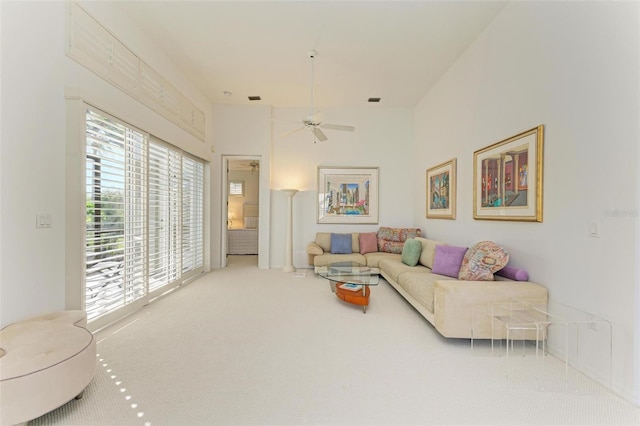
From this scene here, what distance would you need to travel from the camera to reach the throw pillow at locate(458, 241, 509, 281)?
253 centimetres

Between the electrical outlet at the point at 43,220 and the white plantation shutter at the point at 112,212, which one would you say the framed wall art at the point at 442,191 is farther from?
the electrical outlet at the point at 43,220

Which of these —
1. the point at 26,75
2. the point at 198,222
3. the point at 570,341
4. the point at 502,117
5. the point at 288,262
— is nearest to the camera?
the point at 26,75

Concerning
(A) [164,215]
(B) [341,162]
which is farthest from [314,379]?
(B) [341,162]

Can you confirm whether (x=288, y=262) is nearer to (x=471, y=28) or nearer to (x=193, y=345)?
(x=193, y=345)

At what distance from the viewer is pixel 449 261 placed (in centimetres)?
318

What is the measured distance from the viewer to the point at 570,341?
205 centimetres

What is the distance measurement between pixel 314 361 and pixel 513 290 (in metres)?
1.83

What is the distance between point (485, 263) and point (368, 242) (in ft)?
8.79

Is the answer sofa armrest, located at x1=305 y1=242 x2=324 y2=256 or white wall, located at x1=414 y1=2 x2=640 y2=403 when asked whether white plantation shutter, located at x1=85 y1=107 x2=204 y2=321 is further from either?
white wall, located at x1=414 y1=2 x2=640 y2=403

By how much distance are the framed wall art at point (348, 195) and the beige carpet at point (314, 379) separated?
2799 mm

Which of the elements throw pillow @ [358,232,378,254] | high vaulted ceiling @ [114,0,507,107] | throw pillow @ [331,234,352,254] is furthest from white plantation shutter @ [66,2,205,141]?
throw pillow @ [358,232,378,254]

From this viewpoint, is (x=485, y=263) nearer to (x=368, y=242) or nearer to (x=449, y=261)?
(x=449, y=261)

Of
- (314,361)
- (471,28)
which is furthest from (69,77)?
(471,28)

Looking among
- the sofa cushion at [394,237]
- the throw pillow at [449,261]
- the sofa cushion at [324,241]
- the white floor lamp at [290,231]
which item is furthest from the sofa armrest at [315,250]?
the throw pillow at [449,261]
